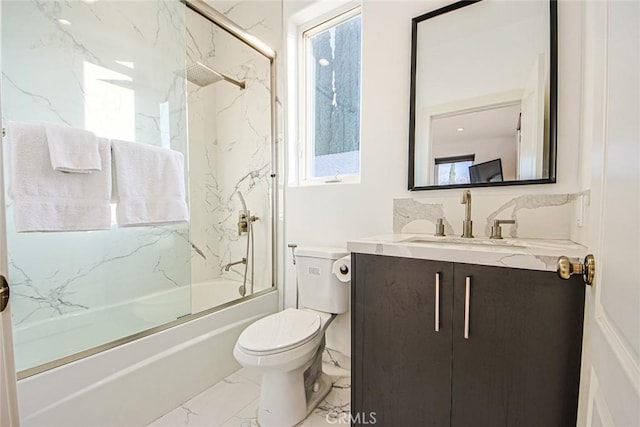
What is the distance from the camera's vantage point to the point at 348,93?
1924 mm

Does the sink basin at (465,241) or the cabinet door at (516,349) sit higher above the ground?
the sink basin at (465,241)

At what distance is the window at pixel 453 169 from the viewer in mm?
1430

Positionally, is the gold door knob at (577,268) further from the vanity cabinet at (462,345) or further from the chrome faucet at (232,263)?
the chrome faucet at (232,263)

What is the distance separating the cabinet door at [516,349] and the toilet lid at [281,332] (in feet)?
2.13

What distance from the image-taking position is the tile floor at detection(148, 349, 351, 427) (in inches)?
54.8

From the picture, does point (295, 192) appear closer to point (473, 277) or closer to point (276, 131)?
point (276, 131)

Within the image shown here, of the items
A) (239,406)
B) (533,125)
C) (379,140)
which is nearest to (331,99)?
(379,140)

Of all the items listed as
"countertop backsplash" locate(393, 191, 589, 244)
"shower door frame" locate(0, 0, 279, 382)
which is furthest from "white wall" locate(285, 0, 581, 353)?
"shower door frame" locate(0, 0, 279, 382)

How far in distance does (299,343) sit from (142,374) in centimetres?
75

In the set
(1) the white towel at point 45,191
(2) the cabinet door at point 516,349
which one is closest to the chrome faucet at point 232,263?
(1) the white towel at point 45,191

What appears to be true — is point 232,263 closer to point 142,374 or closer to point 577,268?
point 142,374

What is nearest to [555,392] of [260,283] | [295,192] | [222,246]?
[295,192]

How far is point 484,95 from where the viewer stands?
1.39m

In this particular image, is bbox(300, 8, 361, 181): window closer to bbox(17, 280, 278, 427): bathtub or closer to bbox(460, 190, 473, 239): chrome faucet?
bbox(460, 190, 473, 239): chrome faucet
